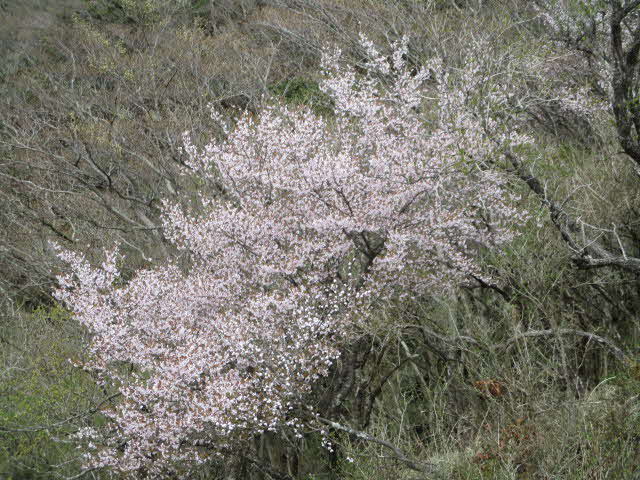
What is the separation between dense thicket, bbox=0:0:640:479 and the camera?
6.36 m

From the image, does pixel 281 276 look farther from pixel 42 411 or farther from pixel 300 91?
pixel 300 91

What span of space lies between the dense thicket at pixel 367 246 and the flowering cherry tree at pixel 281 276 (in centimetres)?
7

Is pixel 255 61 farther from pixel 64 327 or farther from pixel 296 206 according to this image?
pixel 296 206

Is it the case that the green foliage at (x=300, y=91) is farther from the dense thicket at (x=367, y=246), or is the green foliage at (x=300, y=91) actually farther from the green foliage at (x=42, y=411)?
the green foliage at (x=42, y=411)

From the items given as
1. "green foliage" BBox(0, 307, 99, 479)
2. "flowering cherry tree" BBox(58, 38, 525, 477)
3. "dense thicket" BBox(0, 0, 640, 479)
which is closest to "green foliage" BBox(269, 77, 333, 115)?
"dense thicket" BBox(0, 0, 640, 479)

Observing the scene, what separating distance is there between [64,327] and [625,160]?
38.2 ft

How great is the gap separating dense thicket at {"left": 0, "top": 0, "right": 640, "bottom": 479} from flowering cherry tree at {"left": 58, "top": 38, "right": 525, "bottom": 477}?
0.07m

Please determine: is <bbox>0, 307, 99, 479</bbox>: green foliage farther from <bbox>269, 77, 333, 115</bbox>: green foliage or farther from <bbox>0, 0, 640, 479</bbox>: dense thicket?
<bbox>269, 77, 333, 115</bbox>: green foliage

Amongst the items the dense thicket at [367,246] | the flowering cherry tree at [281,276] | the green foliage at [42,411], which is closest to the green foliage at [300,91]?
the dense thicket at [367,246]

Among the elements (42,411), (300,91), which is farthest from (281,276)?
(300,91)

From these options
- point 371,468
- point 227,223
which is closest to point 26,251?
point 227,223

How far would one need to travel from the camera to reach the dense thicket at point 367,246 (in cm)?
636

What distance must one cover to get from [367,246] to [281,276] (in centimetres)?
137

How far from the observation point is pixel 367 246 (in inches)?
320
